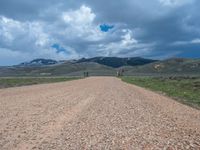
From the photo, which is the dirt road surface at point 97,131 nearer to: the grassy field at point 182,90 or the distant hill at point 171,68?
the grassy field at point 182,90

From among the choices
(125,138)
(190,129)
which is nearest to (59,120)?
(125,138)

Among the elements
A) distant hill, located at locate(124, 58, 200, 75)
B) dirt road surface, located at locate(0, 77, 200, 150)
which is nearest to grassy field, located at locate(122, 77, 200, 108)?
dirt road surface, located at locate(0, 77, 200, 150)

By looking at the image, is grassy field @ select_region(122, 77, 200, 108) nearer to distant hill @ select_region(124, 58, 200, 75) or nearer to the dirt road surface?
the dirt road surface

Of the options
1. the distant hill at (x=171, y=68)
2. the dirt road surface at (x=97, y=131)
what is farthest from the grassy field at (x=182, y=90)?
the distant hill at (x=171, y=68)

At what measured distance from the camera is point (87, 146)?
860cm

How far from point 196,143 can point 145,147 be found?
1.63 metres

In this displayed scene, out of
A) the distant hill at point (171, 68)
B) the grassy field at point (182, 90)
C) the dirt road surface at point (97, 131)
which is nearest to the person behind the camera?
the dirt road surface at point (97, 131)

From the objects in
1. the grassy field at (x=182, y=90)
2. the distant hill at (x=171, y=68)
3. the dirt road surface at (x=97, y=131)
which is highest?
the dirt road surface at (x=97, y=131)

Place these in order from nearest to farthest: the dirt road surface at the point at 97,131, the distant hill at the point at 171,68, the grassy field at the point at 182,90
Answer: the dirt road surface at the point at 97,131 < the grassy field at the point at 182,90 < the distant hill at the point at 171,68

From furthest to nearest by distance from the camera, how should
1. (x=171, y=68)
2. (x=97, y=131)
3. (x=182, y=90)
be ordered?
(x=171, y=68), (x=182, y=90), (x=97, y=131)

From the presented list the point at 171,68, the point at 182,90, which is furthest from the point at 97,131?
the point at 171,68

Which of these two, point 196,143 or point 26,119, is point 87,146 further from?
point 26,119

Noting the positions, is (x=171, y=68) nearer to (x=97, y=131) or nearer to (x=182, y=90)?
(x=182, y=90)

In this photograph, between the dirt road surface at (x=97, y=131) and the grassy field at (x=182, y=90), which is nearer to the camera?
the dirt road surface at (x=97, y=131)
